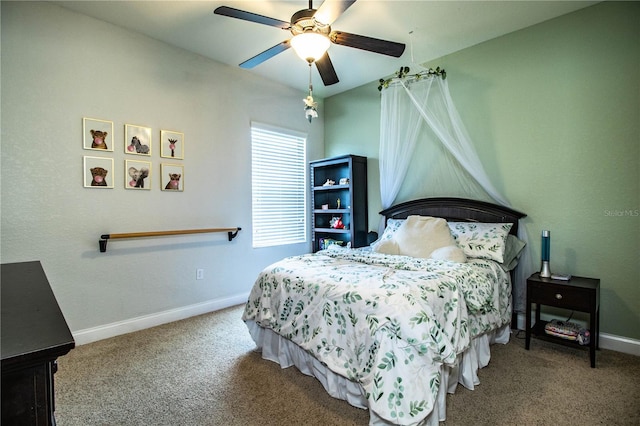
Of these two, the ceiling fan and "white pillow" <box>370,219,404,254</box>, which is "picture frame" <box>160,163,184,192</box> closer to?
the ceiling fan

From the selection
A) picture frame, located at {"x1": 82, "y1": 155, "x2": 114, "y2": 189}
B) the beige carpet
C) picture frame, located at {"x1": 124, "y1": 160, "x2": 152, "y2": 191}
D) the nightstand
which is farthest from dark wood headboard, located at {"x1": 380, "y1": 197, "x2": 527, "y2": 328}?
picture frame, located at {"x1": 82, "y1": 155, "x2": 114, "y2": 189}

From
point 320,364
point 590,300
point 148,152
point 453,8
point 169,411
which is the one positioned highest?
point 453,8

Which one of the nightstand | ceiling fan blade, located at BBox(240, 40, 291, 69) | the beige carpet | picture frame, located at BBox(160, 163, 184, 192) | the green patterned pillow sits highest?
ceiling fan blade, located at BBox(240, 40, 291, 69)

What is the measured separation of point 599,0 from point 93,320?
5088mm

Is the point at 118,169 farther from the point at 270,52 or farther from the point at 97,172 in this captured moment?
the point at 270,52

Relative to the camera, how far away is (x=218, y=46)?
333 cm

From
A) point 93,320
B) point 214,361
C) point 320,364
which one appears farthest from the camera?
point 93,320

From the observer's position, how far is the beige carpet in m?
1.79

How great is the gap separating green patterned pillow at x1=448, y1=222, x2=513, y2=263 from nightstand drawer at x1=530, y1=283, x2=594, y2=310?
347 mm

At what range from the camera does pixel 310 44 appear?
214 centimetres

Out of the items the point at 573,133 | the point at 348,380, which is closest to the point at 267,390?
the point at 348,380

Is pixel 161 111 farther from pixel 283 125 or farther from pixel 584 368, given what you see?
pixel 584 368

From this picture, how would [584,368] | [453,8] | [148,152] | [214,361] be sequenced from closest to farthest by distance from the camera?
[584,368], [214,361], [453,8], [148,152]

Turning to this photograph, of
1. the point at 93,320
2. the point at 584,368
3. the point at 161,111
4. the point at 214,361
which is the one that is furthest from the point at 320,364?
the point at 161,111
